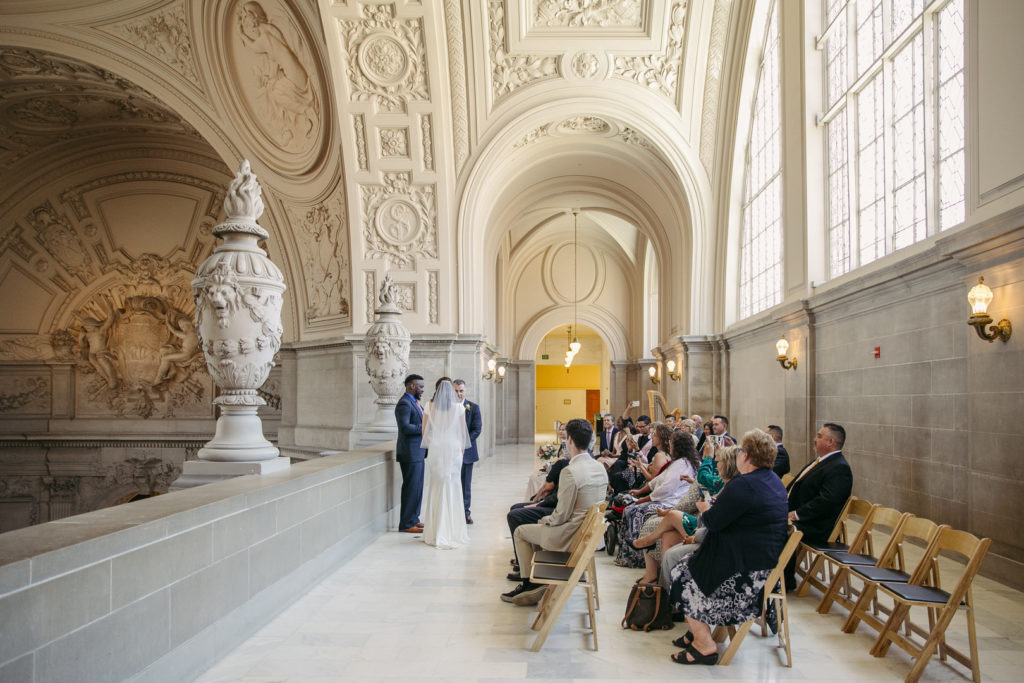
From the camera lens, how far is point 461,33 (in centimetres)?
1466

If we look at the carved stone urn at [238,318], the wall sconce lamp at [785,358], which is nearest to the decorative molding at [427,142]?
the wall sconce lamp at [785,358]

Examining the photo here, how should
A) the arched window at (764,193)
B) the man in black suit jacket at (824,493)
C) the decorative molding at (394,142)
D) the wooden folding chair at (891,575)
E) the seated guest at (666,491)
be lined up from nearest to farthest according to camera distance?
the wooden folding chair at (891,575) → the man in black suit jacket at (824,493) → the seated guest at (666,491) → the arched window at (764,193) → the decorative molding at (394,142)

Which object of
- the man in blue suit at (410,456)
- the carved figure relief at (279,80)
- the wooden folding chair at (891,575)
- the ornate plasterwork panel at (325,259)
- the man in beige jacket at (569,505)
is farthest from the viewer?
the ornate plasterwork panel at (325,259)

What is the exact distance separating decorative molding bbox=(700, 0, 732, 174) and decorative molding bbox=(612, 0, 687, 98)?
592mm

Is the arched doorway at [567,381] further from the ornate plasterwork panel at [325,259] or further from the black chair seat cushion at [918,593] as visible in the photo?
the black chair seat cushion at [918,593]

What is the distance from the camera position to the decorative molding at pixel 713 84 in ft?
47.3

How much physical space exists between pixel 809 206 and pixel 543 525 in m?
7.85

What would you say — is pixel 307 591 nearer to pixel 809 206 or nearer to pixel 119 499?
pixel 809 206

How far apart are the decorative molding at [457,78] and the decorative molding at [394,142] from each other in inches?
39.9

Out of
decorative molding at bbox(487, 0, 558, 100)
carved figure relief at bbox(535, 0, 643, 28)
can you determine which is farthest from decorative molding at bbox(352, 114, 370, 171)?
carved figure relief at bbox(535, 0, 643, 28)

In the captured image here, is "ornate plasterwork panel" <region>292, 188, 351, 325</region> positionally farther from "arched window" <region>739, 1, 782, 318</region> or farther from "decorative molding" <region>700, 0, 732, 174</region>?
"arched window" <region>739, 1, 782, 318</region>

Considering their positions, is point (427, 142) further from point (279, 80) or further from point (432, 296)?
point (279, 80)

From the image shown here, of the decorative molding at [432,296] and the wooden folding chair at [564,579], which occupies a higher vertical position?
the decorative molding at [432,296]

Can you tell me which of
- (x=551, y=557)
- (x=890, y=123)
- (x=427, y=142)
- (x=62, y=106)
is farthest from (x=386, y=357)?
(x=62, y=106)
